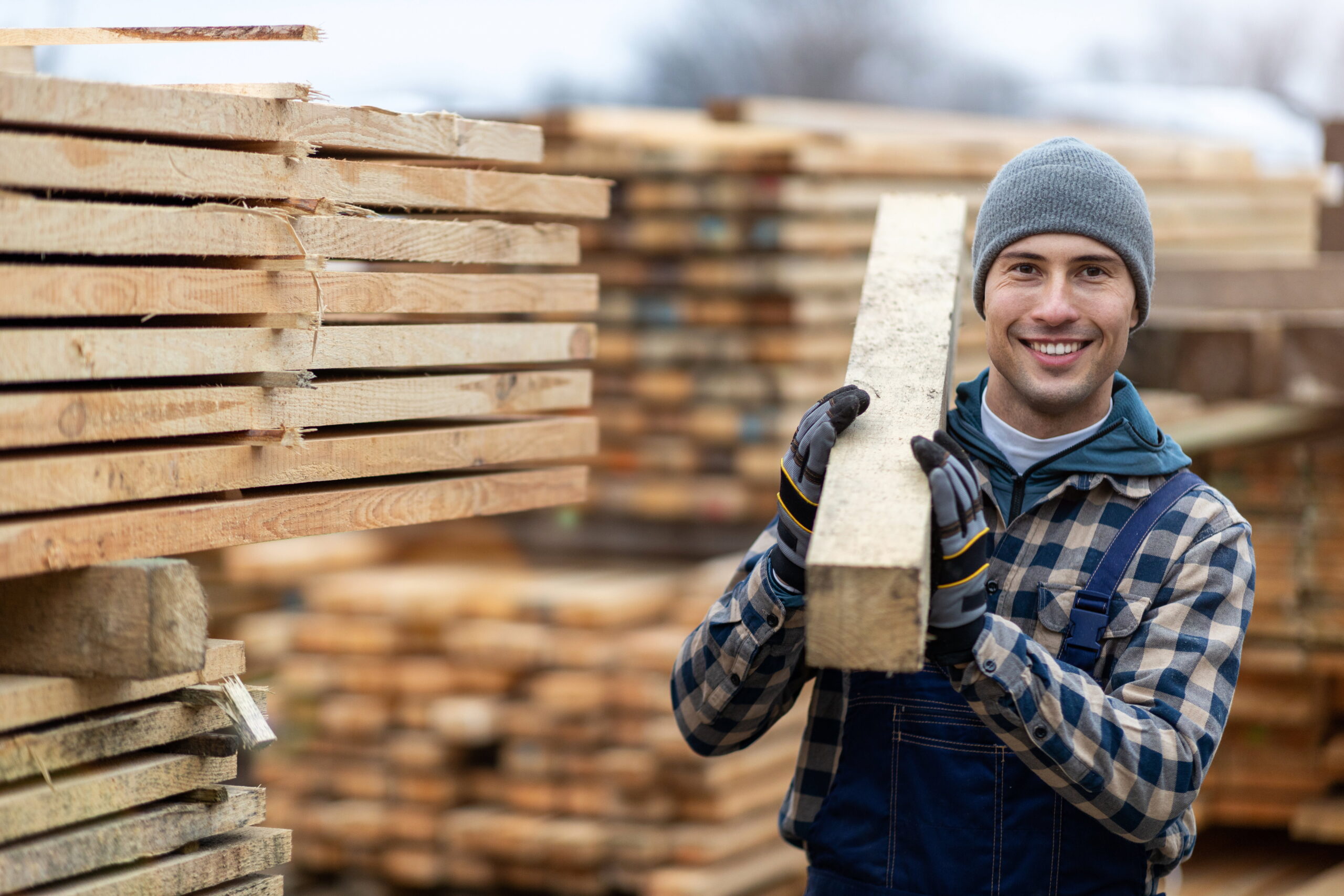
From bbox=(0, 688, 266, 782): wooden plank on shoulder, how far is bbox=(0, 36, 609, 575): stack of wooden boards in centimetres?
25

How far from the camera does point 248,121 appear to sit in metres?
2.26

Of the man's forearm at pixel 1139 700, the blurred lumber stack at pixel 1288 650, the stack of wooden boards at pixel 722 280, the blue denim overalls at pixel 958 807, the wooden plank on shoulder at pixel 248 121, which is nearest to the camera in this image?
the wooden plank on shoulder at pixel 248 121

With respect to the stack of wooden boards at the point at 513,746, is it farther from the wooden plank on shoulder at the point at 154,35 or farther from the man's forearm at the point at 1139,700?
the wooden plank on shoulder at the point at 154,35

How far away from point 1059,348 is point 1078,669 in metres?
0.55

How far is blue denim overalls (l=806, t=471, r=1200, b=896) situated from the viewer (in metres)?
2.39

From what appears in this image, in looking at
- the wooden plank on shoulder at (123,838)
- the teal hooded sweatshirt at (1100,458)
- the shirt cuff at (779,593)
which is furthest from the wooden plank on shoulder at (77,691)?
the teal hooded sweatshirt at (1100,458)

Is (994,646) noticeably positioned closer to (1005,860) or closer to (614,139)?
(1005,860)

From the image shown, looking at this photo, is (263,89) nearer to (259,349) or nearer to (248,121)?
(248,121)

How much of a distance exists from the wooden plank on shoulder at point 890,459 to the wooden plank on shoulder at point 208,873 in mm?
982

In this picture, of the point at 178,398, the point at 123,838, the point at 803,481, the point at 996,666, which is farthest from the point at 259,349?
the point at 996,666

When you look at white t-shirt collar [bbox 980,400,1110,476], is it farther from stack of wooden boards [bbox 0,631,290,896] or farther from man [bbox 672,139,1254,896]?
stack of wooden boards [bbox 0,631,290,896]

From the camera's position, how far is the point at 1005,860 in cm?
240

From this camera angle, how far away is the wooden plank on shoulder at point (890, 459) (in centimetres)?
201

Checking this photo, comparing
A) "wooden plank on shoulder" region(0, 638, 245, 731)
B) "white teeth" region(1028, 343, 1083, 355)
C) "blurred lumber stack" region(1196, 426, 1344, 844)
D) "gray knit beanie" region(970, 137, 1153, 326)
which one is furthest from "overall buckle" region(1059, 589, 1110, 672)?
"blurred lumber stack" region(1196, 426, 1344, 844)
